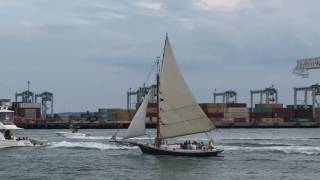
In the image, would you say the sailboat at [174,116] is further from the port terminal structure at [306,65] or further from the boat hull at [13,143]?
the port terminal structure at [306,65]

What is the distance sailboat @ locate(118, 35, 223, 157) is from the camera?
64.4m

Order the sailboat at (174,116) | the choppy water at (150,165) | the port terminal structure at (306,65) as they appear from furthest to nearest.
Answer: the port terminal structure at (306,65) < the sailboat at (174,116) < the choppy water at (150,165)

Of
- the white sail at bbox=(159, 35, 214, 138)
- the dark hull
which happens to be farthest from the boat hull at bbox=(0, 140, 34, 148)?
the white sail at bbox=(159, 35, 214, 138)

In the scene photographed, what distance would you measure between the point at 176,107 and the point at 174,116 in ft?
2.50

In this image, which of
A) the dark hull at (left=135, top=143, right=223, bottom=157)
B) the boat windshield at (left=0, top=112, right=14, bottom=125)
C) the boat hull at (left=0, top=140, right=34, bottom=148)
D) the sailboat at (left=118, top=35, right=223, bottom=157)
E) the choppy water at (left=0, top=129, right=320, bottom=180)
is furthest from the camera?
the boat windshield at (left=0, top=112, right=14, bottom=125)

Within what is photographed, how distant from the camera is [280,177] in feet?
166

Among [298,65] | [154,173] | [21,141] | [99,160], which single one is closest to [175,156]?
[99,160]

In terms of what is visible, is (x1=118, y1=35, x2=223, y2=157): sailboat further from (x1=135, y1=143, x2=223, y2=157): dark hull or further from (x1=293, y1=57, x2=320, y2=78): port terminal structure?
(x1=293, y1=57, x2=320, y2=78): port terminal structure

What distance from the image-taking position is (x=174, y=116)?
212ft

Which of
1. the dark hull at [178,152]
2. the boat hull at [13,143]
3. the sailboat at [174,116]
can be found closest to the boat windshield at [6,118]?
the boat hull at [13,143]

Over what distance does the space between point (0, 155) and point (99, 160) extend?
10.5m

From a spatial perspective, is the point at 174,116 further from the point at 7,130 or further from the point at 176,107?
the point at 7,130

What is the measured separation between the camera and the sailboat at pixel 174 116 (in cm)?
6438

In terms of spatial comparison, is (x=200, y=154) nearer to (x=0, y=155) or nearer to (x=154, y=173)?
(x=154, y=173)
